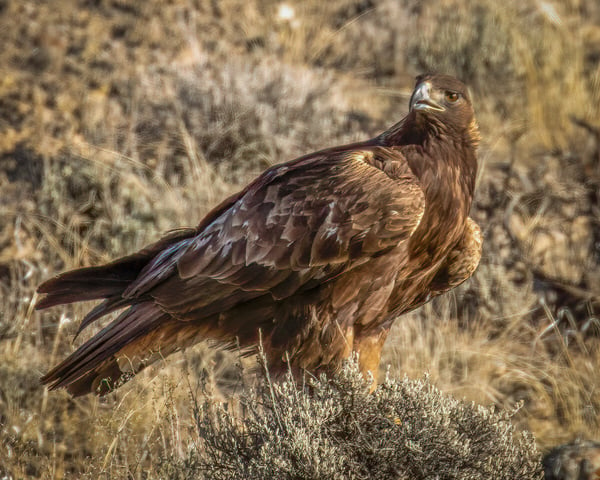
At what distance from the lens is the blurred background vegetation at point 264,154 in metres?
5.23

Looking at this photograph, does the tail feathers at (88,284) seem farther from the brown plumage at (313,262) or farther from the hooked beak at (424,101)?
the hooked beak at (424,101)

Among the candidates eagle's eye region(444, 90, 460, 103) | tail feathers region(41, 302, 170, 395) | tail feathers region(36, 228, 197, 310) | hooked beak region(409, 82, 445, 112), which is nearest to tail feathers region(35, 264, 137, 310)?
tail feathers region(36, 228, 197, 310)

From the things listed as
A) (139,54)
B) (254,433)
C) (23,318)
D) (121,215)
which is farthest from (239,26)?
(254,433)

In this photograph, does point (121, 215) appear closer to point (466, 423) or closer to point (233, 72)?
point (233, 72)

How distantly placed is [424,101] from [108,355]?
1751mm

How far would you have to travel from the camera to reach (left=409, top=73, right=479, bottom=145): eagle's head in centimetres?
396

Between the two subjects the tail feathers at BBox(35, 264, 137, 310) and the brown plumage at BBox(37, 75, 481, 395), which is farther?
the tail feathers at BBox(35, 264, 137, 310)

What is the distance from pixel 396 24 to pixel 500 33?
1.06 m

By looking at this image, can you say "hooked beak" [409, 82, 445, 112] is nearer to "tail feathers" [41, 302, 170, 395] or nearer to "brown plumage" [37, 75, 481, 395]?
"brown plumage" [37, 75, 481, 395]

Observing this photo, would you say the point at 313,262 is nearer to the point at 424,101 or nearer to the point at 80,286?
the point at 424,101

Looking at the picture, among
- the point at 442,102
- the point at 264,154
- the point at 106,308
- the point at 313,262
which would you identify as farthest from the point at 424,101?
the point at 264,154

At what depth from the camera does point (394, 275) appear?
12.6 feet

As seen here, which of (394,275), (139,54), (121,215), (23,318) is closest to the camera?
(394,275)

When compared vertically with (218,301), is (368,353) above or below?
below
